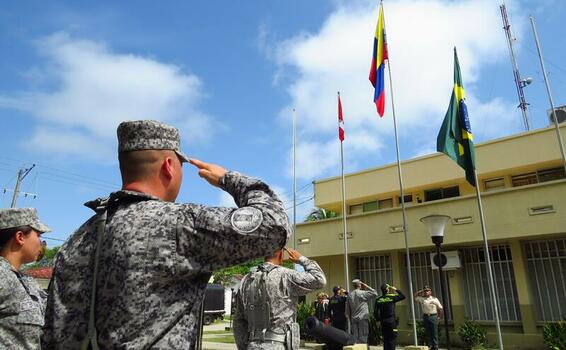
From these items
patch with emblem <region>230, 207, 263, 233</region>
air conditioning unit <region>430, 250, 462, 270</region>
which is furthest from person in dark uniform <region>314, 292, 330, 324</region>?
patch with emblem <region>230, 207, 263, 233</region>

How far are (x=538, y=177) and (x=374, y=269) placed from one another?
6.94 m

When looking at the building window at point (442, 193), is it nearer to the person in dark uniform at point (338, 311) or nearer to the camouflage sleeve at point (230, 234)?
the person in dark uniform at point (338, 311)

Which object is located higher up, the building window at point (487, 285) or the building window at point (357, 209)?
the building window at point (357, 209)

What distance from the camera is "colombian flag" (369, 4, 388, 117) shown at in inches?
557

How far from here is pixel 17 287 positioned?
10.3 ft

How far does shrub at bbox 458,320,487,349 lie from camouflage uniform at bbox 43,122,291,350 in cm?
1450

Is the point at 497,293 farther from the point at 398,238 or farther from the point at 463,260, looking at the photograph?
the point at 398,238

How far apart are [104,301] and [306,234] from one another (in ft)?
60.3

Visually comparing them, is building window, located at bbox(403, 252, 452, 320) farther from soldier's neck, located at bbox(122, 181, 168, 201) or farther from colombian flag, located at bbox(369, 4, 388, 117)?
soldier's neck, located at bbox(122, 181, 168, 201)

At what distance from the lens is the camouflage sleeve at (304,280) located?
4191 mm

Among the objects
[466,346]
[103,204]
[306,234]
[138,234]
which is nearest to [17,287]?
[103,204]

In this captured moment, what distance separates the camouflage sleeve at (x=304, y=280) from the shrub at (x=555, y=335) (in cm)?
1066

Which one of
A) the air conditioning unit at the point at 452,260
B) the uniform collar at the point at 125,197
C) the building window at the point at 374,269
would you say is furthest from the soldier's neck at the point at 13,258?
the building window at the point at 374,269

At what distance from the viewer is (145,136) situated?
5.96 ft
